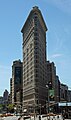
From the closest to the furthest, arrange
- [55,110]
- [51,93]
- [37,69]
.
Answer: [51,93]
[55,110]
[37,69]

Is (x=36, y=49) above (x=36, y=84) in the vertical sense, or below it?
above

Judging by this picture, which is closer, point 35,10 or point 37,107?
point 37,107

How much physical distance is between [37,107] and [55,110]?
37.9 ft

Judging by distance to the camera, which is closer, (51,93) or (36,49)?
(51,93)

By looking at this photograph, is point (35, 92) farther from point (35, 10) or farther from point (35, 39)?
point (35, 10)

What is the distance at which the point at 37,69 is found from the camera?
19175cm

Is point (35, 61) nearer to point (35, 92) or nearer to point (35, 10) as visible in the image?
point (35, 92)

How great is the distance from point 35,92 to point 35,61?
21713 millimetres

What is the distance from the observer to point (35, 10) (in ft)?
655

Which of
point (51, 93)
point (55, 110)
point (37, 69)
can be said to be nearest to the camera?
point (51, 93)

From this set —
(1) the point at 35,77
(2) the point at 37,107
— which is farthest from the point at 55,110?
(1) the point at 35,77

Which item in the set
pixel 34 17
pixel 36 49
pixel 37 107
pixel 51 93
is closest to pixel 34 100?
pixel 37 107

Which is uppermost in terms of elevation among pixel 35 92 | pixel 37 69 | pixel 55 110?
pixel 37 69

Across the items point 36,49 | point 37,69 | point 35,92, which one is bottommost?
point 35,92
